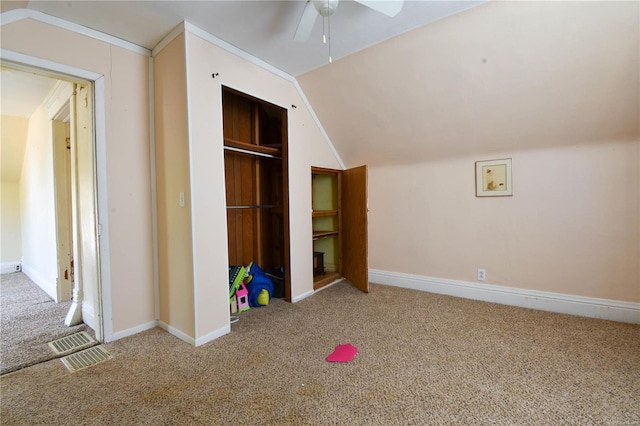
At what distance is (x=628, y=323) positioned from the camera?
2.30 meters

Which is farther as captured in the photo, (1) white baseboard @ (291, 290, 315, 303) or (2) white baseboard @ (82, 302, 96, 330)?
(1) white baseboard @ (291, 290, 315, 303)

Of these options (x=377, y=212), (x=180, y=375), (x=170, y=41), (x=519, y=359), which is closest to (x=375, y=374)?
(x=519, y=359)

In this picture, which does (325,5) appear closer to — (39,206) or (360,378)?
(360,378)

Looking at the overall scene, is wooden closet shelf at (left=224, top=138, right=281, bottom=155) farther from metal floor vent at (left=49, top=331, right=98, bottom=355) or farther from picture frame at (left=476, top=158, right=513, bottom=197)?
picture frame at (left=476, top=158, right=513, bottom=197)

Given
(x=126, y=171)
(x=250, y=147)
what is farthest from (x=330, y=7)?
(x=126, y=171)

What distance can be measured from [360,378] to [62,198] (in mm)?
3504

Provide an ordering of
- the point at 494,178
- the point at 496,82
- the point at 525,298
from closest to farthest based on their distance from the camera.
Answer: the point at 496,82 → the point at 525,298 → the point at 494,178

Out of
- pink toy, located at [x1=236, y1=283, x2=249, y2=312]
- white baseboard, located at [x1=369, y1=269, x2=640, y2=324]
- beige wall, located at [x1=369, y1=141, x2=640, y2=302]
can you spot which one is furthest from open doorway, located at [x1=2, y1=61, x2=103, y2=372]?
white baseboard, located at [x1=369, y1=269, x2=640, y2=324]

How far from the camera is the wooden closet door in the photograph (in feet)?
10.6

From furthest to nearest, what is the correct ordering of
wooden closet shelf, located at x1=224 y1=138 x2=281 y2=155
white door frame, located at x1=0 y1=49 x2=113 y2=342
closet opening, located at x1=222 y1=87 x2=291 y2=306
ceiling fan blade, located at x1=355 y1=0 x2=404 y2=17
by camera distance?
closet opening, located at x1=222 y1=87 x2=291 y2=306 → wooden closet shelf, located at x1=224 y1=138 x2=281 y2=155 → white door frame, located at x1=0 y1=49 x2=113 y2=342 → ceiling fan blade, located at x1=355 y1=0 x2=404 y2=17

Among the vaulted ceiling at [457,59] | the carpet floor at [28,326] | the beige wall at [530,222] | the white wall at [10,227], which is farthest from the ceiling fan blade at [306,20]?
the white wall at [10,227]

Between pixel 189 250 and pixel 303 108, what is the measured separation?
2.00 metres

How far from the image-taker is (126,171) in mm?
2223

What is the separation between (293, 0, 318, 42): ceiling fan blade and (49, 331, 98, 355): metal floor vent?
9.05 feet
